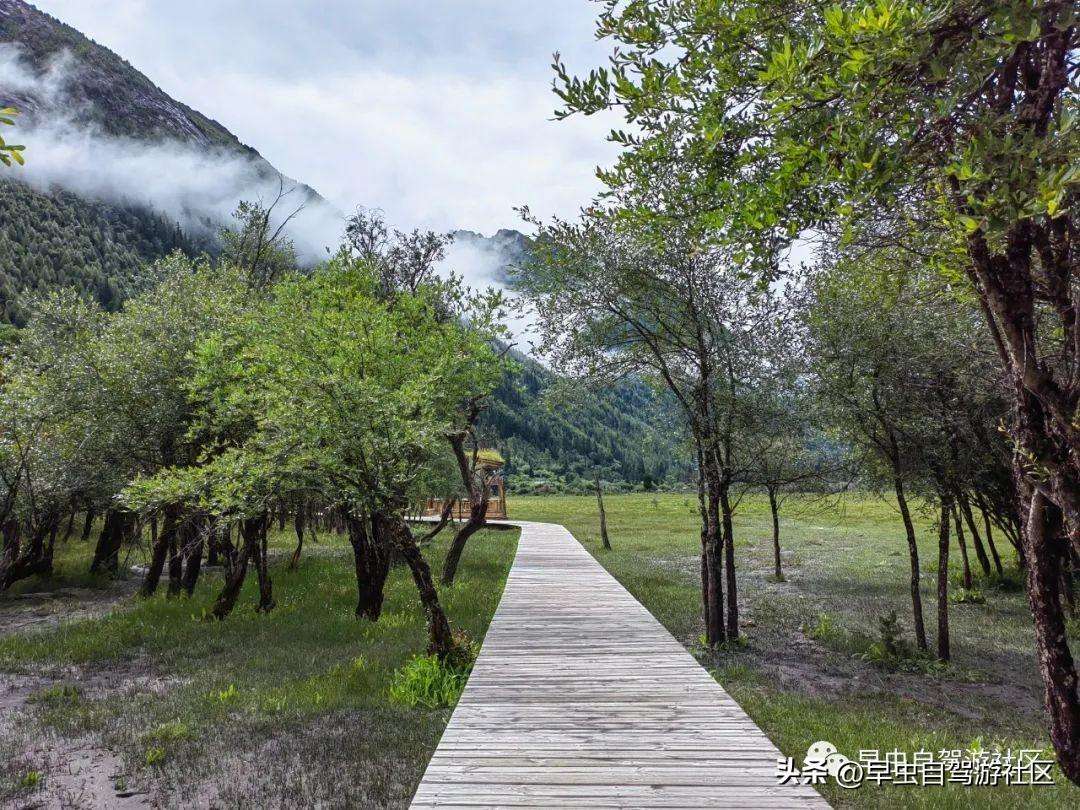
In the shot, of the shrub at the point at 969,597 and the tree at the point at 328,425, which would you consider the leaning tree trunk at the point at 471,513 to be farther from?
the shrub at the point at 969,597

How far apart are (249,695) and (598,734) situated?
7696mm

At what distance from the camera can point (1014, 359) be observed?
4.99 meters

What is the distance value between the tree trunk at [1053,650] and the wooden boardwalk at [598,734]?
87.6 inches

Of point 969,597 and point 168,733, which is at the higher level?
point 168,733

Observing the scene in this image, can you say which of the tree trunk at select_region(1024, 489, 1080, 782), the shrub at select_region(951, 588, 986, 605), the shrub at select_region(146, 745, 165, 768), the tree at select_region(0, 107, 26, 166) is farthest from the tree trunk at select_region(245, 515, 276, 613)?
the shrub at select_region(951, 588, 986, 605)

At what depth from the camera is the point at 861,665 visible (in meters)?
13.6

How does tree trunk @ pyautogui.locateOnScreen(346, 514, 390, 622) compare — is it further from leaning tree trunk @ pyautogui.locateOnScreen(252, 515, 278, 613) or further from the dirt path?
the dirt path

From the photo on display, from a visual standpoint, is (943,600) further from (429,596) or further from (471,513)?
(471,513)

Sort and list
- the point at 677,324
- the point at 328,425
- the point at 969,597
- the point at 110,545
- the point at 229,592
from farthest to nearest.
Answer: the point at 110,545
the point at 969,597
the point at 229,592
the point at 677,324
the point at 328,425

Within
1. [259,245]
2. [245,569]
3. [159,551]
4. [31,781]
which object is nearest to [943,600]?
[31,781]

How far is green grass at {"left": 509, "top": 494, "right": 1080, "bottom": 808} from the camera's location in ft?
27.2

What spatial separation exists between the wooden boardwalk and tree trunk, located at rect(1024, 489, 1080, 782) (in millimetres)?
2225

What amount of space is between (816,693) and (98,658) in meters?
16.6

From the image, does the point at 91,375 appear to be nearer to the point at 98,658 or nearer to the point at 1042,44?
the point at 98,658
